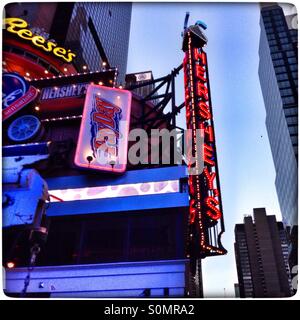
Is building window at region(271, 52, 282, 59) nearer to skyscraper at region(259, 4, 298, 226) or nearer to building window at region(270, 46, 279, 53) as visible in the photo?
skyscraper at region(259, 4, 298, 226)

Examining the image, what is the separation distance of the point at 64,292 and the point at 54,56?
13960 mm

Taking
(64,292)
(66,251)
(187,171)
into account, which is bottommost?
(64,292)

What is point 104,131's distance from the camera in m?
13.4

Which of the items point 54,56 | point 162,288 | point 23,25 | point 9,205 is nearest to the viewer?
Answer: point 9,205

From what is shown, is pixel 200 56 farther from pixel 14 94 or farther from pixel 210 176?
pixel 14 94

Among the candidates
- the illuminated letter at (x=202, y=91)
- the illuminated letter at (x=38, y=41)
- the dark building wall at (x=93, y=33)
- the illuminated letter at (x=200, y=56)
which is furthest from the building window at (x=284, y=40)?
the illuminated letter at (x=202, y=91)

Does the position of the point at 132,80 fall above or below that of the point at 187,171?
above

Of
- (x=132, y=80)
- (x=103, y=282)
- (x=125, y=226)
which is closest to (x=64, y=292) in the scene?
(x=103, y=282)

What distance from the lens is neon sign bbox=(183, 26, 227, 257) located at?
11.3m

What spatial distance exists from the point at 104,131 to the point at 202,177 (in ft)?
14.9

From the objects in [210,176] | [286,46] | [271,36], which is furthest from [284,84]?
[210,176]

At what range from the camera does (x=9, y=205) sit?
9367mm

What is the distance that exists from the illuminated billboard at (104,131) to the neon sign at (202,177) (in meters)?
2.83
